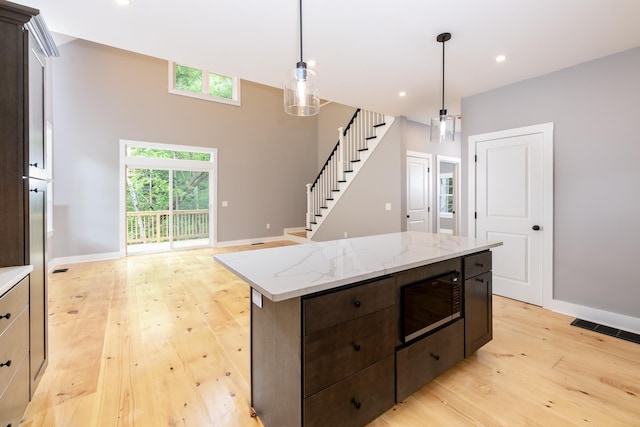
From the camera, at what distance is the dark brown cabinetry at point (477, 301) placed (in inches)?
81.0

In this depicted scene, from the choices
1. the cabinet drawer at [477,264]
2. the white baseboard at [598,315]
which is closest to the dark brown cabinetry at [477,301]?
the cabinet drawer at [477,264]

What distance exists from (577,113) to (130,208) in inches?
299

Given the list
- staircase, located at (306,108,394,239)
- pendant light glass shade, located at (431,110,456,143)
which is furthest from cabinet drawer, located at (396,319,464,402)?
staircase, located at (306,108,394,239)

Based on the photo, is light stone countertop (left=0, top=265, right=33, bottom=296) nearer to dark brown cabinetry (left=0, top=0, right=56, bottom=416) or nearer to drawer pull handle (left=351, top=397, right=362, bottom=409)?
dark brown cabinetry (left=0, top=0, right=56, bottom=416)

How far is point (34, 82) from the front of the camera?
1.70 m

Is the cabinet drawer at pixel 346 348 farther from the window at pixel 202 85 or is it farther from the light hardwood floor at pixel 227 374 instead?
the window at pixel 202 85

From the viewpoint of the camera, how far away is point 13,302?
1381 mm

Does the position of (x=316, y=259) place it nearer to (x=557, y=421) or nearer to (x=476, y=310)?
(x=476, y=310)

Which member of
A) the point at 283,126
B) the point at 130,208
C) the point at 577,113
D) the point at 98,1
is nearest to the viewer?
the point at 98,1

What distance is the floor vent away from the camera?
101 inches

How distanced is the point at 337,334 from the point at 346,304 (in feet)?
0.46

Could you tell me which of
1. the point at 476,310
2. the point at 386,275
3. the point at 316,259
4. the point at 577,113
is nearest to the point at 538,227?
the point at 577,113

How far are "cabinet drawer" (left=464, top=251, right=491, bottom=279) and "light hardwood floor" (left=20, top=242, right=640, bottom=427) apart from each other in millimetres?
708

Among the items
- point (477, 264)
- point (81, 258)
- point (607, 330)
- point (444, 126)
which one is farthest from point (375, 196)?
point (81, 258)
